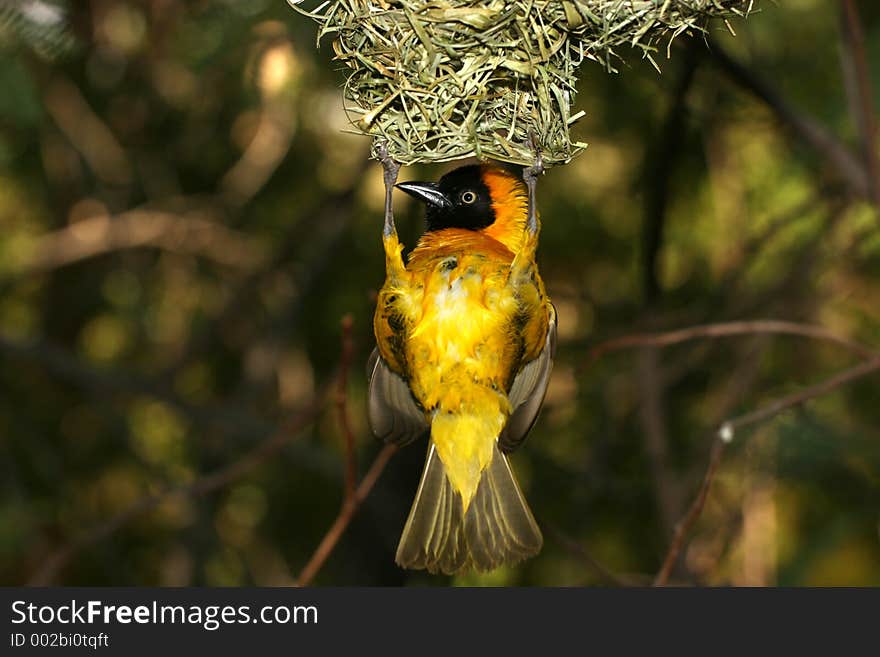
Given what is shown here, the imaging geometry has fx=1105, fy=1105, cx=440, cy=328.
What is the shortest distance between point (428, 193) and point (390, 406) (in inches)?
18.3

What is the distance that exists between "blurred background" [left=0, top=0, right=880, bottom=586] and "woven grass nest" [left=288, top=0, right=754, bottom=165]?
1889 mm

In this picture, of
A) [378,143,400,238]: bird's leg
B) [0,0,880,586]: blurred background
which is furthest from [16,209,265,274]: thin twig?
[378,143,400,238]: bird's leg

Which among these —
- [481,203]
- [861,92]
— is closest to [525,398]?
[481,203]

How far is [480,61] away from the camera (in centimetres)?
186

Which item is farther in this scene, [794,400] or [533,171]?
[794,400]

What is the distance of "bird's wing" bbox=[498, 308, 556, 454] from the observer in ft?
7.65

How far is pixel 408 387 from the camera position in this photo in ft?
7.72

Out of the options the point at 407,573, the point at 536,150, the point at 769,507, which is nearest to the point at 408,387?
the point at 536,150

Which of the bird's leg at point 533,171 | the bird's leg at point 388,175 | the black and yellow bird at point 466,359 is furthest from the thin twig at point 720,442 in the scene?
the bird's leg at point 388,175

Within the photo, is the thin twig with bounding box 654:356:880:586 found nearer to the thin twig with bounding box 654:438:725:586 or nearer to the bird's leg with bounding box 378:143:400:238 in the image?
the thin twig with bounding box 654:438:725:586

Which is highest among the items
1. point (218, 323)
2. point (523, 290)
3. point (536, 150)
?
point (536, 150)

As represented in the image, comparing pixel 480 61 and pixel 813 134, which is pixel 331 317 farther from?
pixel 480 61

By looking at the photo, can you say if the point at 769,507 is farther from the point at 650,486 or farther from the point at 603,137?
the point at 603,137

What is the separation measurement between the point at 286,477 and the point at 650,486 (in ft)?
5.83
